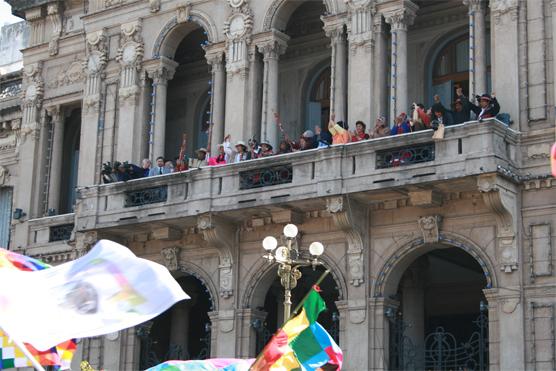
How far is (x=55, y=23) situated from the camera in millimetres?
38875

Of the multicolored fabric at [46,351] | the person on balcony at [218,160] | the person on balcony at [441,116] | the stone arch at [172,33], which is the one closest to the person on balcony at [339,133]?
the person on balcony at [441,116]

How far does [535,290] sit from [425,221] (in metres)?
3.00

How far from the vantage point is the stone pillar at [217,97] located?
3362 cm

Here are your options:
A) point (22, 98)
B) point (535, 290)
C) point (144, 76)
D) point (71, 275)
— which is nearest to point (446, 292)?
point (535, 290)

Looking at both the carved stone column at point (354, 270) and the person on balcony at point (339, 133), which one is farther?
the person on balcony at point (339, 133)

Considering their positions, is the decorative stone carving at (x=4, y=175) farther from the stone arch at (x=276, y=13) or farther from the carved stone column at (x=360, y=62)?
the carved stone column at (x=360, y=62)

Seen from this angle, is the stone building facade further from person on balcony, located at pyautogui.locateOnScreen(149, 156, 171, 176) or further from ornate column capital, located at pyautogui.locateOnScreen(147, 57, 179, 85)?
person on balcony, located at pyautogui.locateOnScreen(149, 156, 171, 176)

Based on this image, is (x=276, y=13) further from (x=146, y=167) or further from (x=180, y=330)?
(x=180, y=330)

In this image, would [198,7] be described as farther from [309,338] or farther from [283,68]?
[309,338]

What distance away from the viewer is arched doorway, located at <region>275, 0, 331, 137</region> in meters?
35.2

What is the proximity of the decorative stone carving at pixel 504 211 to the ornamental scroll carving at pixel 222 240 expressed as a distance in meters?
7.10

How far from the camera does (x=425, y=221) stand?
28.8 m

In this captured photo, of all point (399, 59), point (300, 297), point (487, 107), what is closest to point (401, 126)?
point (487, 107)

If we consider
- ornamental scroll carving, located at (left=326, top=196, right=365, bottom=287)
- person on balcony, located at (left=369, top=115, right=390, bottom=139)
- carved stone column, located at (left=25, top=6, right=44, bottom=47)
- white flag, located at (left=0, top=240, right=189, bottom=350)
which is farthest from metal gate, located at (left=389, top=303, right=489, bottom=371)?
carved stone column, located at (left=25, top=6, right=44, bottom=47)
